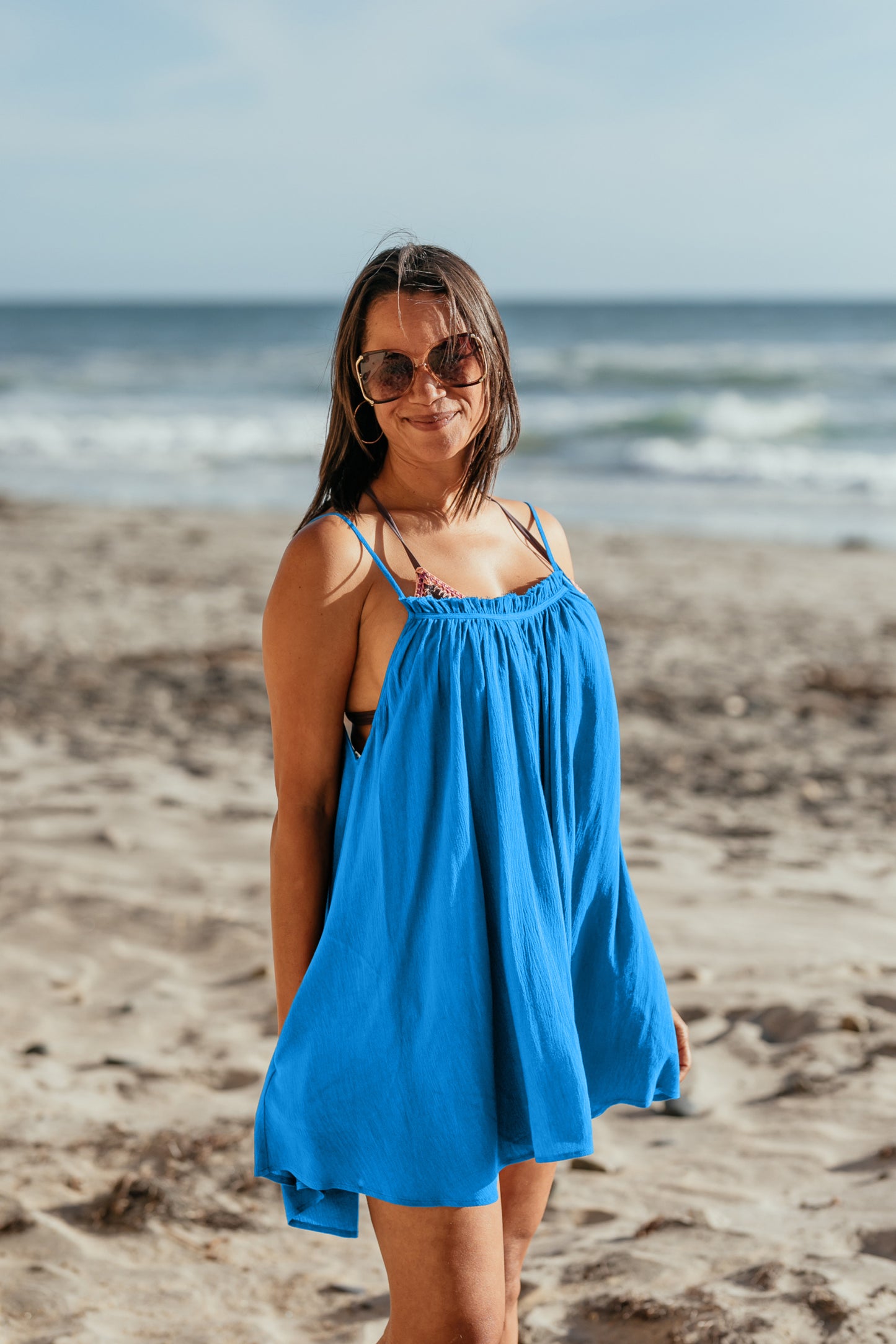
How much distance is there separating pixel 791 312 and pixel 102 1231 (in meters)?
66.0

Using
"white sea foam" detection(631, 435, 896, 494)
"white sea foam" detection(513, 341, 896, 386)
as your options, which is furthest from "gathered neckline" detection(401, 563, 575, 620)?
"white sea foam" detection(513, 341, 896, 386)

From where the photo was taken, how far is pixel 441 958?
Result: 1.68m

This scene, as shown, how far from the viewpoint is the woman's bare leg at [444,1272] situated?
170cm

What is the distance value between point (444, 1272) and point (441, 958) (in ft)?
1.47

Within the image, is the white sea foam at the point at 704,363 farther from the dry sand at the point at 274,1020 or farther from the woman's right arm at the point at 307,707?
the woman's right arm at the point at 307,707

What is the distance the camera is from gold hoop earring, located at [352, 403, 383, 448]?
1.90 metres

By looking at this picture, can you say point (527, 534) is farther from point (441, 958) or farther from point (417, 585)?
point (441, 958)

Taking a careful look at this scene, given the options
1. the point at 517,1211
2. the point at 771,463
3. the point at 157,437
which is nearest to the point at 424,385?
the point at 517,1211

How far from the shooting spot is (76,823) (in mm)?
4918

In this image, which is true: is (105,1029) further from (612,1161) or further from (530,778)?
(530,778)

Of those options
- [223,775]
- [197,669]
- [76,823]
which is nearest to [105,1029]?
[76,823]

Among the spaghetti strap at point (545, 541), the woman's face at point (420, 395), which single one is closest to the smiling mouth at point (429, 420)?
the woman's face at point (420, 395)

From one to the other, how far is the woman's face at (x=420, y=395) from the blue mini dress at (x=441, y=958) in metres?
0.21

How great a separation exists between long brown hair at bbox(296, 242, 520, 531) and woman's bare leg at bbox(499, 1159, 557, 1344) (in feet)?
3.50
